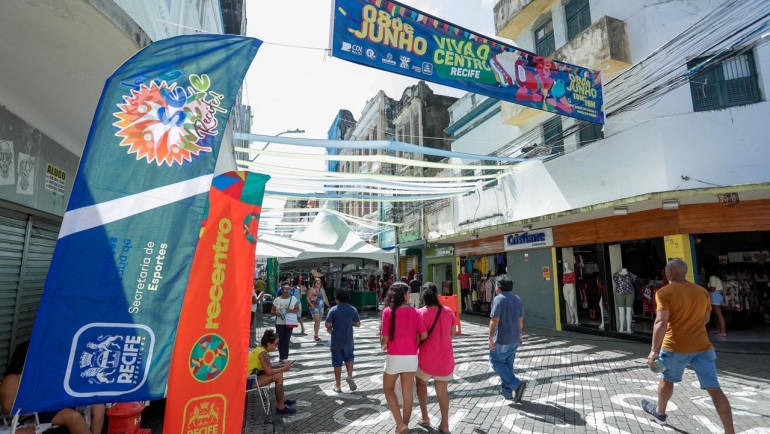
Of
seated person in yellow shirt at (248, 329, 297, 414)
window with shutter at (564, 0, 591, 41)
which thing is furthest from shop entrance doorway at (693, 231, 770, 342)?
seated person in yellow shirt at (248, 329, 297, 414)

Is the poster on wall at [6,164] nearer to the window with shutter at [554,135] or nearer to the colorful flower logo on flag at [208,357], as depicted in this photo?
the colorful flower logo on flag at [208,357]

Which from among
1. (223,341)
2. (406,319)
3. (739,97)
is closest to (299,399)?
(406,319)

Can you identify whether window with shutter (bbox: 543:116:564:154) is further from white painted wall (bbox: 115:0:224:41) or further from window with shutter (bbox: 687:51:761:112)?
white painted wall (bbox: 115:0:224:41)

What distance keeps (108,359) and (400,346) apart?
2.78 metres

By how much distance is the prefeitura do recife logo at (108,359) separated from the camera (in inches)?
82.6

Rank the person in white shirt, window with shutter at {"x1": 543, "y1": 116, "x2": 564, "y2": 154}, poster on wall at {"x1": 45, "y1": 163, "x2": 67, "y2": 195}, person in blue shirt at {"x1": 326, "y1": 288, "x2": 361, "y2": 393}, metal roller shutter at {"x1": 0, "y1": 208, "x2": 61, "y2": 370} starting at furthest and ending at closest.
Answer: window with shutter at {"x1": 543, "y1": 116, "x2": 564, "y2": 154}
the person in white shirt
person in blue shirt at {"x1": 326, "y1": 288, "x2": 361, "y2": 393}
poster on wall at {"x1": 45, "y1": 163, "x2": 67, "y2": 195}
metal roller shutter at {"x1": 0, "y1": 208, "x2": 61, "y2": 370}

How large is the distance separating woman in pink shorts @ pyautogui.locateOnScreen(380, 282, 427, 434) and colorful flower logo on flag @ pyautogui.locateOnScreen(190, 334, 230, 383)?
1976mm

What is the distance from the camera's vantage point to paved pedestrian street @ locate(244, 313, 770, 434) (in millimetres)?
4617

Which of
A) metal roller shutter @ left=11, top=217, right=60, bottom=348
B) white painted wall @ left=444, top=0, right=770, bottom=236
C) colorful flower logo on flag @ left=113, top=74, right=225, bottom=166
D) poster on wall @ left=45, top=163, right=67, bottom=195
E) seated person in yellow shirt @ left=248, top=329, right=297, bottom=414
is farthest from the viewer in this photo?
white painted wall @ left=444, top=0, right=770, bottom=236

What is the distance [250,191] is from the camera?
3074mm

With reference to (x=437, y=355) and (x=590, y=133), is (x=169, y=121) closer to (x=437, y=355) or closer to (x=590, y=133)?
(x=437, y=355)

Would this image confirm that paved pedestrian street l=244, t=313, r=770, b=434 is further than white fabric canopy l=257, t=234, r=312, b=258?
No

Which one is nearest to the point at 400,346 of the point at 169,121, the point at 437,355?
the point at 437,355

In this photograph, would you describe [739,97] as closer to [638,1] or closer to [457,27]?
[638,1]
